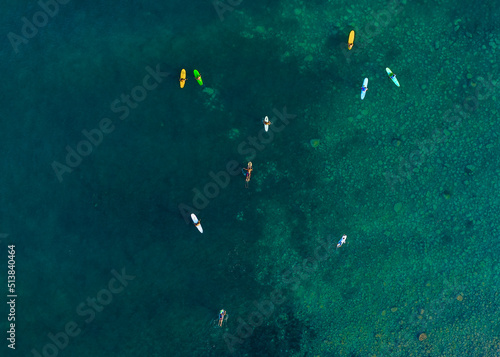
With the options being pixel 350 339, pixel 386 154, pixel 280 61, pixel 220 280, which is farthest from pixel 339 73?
pixel 350 339

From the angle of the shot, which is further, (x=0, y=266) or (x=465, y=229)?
(x=465, y=229)

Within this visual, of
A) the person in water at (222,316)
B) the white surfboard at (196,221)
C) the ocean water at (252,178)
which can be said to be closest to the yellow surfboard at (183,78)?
the ocean water at (252,178)

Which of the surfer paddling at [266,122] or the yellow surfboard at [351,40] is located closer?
the surfer paddling at [266,122]

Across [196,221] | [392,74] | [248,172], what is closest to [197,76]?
[248,172]

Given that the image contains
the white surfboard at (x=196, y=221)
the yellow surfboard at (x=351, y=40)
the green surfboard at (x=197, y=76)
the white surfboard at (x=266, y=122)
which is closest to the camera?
the white surfboard at (x=196, y=221)

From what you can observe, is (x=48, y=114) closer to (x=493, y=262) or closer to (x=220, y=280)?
(x=220, y=280)

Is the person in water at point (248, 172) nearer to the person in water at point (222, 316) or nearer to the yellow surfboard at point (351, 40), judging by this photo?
the person in water at point (222, 316)

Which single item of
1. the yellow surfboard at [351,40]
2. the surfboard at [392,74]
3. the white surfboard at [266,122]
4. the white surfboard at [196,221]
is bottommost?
the surfboard at [392,74]

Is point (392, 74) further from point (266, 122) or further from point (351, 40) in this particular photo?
point (266, 122)
